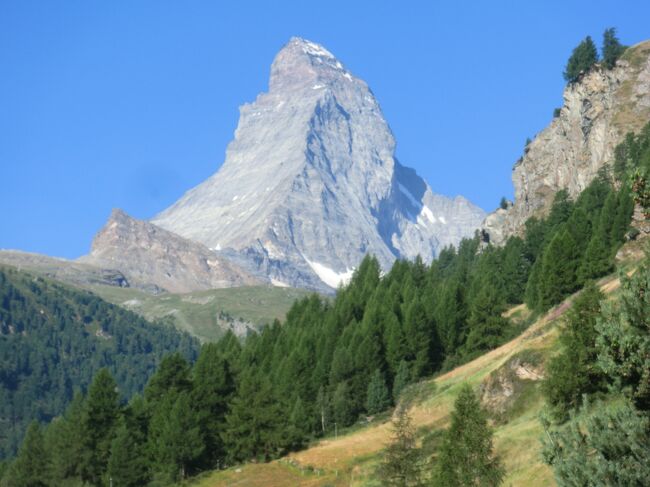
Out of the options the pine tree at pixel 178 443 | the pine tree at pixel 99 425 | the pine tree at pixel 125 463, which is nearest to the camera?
the pine tree at pixel 125 463

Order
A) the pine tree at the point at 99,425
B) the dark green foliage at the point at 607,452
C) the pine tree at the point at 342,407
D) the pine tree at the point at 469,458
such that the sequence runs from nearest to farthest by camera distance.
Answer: the dark green foliage at the point at 607,452 → the pine tree at the point at 469,458 → the pine tree at the point at 99,425 → the pine tree at the point at 342,407

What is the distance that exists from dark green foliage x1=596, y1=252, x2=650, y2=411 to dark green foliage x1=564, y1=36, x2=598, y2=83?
174 metres

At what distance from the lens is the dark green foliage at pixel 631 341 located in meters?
23.8

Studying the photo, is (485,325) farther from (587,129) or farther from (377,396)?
(587,129)

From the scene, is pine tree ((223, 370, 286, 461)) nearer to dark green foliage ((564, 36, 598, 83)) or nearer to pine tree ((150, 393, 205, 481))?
pine tree ((150, 393, 205, 481))

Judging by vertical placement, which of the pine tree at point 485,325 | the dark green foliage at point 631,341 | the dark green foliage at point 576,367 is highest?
the pine tree at point 485,325

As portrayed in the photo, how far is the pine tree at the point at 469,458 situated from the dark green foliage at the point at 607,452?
20.5m

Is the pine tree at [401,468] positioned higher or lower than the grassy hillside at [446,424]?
lower

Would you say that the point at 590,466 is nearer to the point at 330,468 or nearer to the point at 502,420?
the point at 502,420

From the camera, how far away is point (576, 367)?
5384cm

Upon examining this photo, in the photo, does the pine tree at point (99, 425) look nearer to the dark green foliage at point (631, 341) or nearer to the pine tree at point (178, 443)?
the pine tree at point (178, 443)

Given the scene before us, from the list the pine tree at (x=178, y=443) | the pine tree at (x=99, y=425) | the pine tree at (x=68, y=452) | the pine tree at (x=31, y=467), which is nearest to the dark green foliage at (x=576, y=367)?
the pine tree at (x=178, y=443)

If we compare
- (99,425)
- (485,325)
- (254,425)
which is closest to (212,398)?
(254,425)

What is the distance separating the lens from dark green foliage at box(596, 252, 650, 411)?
938 inches
